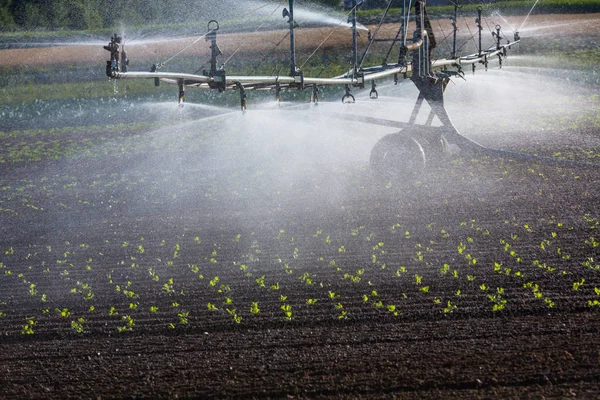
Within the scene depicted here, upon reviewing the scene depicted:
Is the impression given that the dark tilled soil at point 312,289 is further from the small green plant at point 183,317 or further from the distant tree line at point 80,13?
the distant tree line at point 80,13

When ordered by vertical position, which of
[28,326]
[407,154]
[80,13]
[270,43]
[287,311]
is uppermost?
Result: [80,13]

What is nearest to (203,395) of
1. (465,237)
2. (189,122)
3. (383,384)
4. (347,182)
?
(383,384)

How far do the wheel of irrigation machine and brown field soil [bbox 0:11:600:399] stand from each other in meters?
0.38

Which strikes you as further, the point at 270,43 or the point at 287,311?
the point at 270,43

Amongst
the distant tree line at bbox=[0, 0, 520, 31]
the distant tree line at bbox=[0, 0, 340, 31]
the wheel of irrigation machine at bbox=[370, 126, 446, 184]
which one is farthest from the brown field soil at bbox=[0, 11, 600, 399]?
the distant tree line at bbox=[0, 0, 520, 31]

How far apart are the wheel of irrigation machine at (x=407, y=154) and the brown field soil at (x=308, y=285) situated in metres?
0.38

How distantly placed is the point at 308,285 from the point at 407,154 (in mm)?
7571

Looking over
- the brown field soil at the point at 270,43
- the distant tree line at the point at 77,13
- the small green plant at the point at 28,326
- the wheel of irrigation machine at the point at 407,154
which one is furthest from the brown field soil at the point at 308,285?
the distant tree line at the point at 77,13

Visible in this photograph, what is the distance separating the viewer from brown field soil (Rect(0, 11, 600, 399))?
8977 millimetres

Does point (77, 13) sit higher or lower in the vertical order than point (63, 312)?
higher

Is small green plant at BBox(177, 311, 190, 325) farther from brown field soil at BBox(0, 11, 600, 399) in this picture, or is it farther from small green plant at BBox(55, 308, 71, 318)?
small green plant at BBox(55, 308, 71, 318)

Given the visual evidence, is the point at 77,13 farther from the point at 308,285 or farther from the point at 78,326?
the point at 78,326

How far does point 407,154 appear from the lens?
62.2 ft

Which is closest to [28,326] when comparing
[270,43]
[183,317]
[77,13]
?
[183,317]
